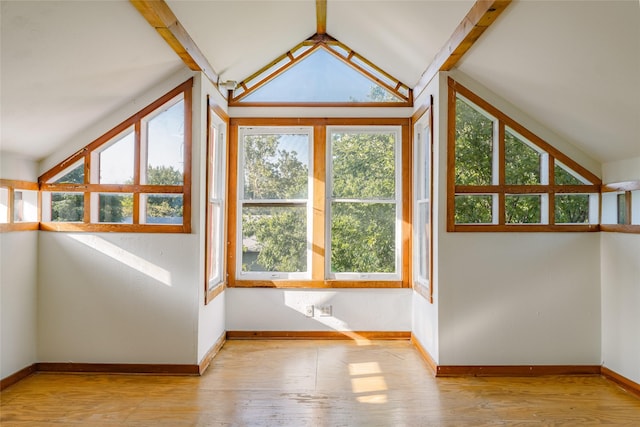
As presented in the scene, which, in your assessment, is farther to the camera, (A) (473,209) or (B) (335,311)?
(B) (335,311)

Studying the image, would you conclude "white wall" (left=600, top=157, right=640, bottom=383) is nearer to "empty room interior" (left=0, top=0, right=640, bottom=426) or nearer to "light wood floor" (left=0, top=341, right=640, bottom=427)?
"empty room interior" (left=0, top=0, right=640, bottom=426)

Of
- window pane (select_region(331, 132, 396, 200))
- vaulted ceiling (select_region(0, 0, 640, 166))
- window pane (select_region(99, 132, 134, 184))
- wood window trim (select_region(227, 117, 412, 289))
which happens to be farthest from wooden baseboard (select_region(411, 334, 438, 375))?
window pane (select_region(99, 132, 134, 184))

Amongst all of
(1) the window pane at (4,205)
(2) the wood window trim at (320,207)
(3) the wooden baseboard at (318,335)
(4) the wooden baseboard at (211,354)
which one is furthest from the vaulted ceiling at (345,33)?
(3) the wooden baseboard at (318,335)

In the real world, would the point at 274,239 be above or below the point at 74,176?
below

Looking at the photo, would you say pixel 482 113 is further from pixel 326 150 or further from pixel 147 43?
pixel 147 43

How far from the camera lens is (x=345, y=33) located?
13.4 feet

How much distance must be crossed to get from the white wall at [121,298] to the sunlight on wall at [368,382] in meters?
1.30

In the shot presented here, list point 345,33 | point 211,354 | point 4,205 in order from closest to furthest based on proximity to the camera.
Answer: point 4,205 → point 211,354 → point 345,33

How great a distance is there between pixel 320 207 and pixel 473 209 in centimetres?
155

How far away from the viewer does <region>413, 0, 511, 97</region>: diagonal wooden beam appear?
252cm

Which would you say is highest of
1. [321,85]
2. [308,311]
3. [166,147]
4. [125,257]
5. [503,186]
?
[321,85]

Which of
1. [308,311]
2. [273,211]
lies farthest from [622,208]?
[273,211]

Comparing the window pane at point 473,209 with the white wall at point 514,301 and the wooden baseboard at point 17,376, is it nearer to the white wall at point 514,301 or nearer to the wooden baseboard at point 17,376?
the white wall at point 514,301

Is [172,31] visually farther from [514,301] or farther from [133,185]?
[514,301]
